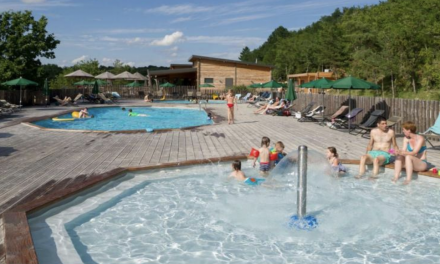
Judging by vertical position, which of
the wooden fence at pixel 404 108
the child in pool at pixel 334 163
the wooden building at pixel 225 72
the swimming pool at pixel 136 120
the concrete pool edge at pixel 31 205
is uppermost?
the wooden building at pixel 225 72

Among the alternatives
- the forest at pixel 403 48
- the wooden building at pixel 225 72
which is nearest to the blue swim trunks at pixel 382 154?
the forest at pixel 403 48

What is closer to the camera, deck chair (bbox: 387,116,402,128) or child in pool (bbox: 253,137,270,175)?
child in pool (bbox: 253,137,270,175)

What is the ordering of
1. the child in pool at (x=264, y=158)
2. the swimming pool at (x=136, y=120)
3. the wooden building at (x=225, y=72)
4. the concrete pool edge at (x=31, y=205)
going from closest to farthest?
the concrete pool edge at (x=31, y=205) → the child in pool at (x=264, y=158) → the swimming pool at (x=136, y=120) → the wooden building at (x=225, y=72)

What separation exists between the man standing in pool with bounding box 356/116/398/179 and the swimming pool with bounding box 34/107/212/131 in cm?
993

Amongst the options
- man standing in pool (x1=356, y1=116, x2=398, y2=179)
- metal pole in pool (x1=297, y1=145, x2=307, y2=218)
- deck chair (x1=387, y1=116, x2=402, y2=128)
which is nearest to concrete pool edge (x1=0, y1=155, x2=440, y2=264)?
man standing in pool (x1=356, y1=116, x2=398, y2=179)

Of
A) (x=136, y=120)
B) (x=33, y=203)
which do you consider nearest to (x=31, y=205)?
(x=33, y=203)

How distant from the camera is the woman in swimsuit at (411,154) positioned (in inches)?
265

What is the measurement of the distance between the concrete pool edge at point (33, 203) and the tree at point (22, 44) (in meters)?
21.1

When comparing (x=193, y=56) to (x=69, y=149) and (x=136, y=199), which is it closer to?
(x=69, y=149)

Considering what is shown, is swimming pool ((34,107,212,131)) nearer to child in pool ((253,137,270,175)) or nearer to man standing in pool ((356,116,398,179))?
child in pool ((253,137,270,175))

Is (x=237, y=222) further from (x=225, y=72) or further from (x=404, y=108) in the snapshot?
(x=225, y=72)

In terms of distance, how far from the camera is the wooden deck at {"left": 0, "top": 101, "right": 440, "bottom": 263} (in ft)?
21.3

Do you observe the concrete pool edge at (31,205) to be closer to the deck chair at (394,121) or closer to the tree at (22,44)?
the deck chair at (394,121)

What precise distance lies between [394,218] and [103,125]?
15.1 meters
